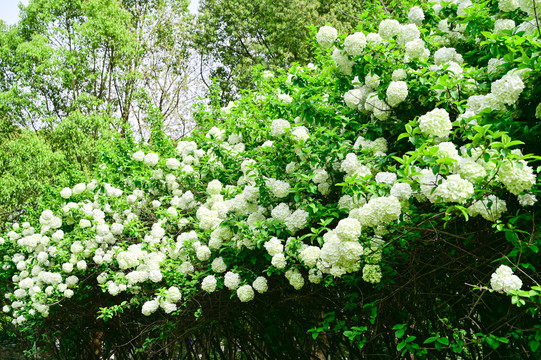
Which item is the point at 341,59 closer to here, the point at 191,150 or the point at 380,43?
the point at 380,43

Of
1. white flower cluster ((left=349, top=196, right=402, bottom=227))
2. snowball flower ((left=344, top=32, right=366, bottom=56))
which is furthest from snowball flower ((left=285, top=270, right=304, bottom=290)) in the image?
snowball flower ((left=344, top=32, right=366, bottom=56))

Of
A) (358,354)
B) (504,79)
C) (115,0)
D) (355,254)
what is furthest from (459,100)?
(115,0)

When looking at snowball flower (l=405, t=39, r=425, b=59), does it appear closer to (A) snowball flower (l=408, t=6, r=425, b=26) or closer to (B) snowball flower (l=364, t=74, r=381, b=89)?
(B) snowball flower (l=364, t=74, r=381, b=89)

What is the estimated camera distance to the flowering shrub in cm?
234

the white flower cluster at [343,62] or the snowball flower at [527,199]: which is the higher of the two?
the white flower cluster at [343,62]

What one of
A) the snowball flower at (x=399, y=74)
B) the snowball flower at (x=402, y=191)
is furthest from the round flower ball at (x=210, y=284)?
the snowball flower at (x=399, y=74)

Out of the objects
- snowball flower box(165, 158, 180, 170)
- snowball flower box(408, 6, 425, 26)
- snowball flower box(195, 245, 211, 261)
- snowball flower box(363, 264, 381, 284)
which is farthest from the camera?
snowball flower box(165, 158, 180, 170)

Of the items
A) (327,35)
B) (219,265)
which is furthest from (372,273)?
(327,35)

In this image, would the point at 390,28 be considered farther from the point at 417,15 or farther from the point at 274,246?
the point at 274,246

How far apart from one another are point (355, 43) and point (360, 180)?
1.11 metres

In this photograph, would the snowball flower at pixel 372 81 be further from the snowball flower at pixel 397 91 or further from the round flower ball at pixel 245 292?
the round flower ball at pixel 245 292

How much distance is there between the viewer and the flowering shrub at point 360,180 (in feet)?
7.68

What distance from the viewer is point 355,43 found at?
318cm

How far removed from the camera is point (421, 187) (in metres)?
2.31
